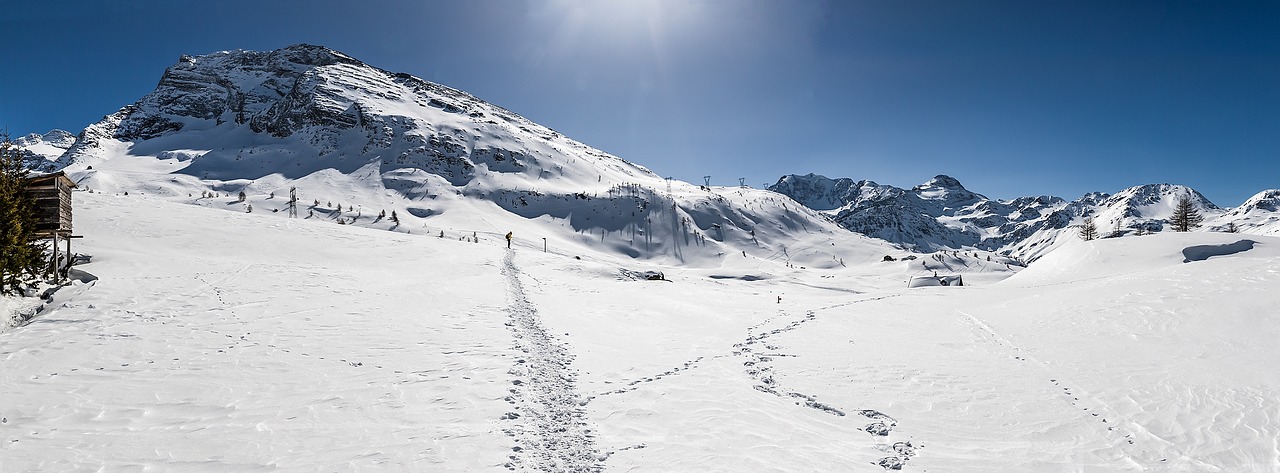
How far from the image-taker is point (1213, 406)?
9828mm

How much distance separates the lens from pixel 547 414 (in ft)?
30.4

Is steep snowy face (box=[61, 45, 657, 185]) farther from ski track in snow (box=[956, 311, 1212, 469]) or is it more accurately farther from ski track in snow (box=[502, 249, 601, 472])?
ski track in snow (box=[956, 311, 1212, 469])

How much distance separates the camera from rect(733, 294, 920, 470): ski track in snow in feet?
26.5

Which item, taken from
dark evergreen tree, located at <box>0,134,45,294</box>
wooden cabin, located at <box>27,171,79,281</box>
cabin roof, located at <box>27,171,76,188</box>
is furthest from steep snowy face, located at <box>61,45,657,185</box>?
dark evergreen tree, located at <box>0,134,45,294</box>

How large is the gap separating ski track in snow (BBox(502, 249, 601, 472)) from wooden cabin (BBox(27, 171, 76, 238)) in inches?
794

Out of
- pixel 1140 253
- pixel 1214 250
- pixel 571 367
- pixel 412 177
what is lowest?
pixel 571 367

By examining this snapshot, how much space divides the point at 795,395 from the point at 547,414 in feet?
18.1

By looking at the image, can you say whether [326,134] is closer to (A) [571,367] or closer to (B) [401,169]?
(B) [401,169]

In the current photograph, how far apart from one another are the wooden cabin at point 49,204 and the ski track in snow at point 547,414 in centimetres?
2017

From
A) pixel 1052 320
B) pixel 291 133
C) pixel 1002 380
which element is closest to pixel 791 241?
pixel 1052 320

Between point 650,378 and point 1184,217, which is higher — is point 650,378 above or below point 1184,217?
below

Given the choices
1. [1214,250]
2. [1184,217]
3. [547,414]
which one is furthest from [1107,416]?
[1184,217]

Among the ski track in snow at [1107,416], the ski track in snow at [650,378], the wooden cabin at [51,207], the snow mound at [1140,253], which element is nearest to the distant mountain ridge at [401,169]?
the wooden cabin at [51,207]

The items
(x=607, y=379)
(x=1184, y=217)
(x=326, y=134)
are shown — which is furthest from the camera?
(x=326, y=134)
